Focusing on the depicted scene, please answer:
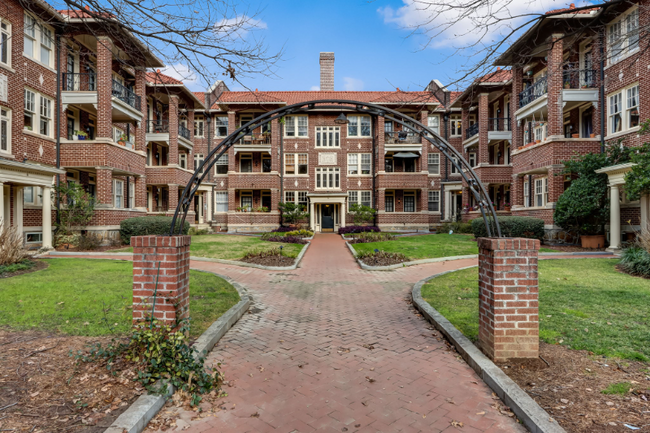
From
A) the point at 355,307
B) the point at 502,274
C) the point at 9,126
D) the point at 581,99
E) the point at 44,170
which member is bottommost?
the point at 355,307

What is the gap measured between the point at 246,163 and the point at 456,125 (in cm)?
1991

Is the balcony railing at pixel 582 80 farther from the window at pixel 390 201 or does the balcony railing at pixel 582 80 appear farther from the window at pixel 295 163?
the window at pixel 295 163

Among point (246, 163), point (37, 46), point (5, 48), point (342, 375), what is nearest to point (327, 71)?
point (246, 163)

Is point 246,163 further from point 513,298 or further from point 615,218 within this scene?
point 513,298

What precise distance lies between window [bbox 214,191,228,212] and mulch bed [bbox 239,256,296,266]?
2000cm

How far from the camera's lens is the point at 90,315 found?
5641mm

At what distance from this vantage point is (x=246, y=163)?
32.0m

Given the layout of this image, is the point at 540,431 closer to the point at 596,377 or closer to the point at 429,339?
the point at 596,377

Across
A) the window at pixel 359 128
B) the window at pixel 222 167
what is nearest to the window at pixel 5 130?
the window at pixel 222 167

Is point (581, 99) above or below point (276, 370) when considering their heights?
above

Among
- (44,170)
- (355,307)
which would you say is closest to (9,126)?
(44,170)

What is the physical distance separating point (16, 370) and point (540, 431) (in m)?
5.12

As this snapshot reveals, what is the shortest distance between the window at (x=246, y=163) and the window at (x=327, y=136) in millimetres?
6274

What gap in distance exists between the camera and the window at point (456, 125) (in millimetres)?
32750
